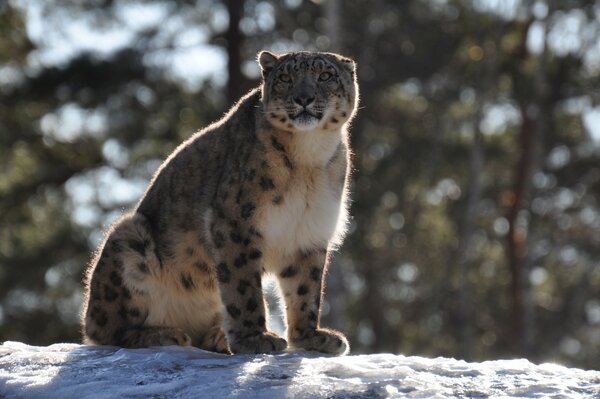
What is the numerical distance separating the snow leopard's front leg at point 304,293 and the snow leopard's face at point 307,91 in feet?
2.77

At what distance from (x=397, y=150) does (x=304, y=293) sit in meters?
18.6

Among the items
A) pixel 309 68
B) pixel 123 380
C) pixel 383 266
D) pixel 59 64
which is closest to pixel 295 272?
pixel 309 68

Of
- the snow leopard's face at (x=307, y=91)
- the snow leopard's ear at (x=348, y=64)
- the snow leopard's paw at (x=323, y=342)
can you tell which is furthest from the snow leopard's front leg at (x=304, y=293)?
the snow leopard's ear at (x=348, y=64)

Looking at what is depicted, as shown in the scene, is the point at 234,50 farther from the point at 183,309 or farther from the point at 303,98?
the point at 303,98

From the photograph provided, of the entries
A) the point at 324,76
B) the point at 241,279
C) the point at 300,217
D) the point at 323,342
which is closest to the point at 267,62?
the point at 324,76

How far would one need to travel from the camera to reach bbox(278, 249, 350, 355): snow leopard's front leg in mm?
7434

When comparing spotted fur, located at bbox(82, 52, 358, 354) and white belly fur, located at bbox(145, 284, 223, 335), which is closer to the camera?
spotted fur, located at bbox(82, 52, 358, 354)

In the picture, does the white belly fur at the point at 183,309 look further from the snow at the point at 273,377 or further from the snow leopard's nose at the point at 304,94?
the snow leopard's nose at the point at 304,94

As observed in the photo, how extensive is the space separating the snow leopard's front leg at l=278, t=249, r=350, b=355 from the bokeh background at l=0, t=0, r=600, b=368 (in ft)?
41.9

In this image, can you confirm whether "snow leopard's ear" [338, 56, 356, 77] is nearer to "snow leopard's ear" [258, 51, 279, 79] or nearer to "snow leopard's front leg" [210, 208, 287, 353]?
"snow leopard's ear" [258, 51, 279, 79]

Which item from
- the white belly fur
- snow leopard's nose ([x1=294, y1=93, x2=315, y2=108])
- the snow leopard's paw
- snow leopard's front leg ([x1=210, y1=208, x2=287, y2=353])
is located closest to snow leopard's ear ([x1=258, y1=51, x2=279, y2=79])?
snow leopard's nose ([x1=294, y1=93, x2=315, y2=108])

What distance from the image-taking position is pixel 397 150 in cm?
2591

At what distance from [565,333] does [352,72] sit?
21771 mm

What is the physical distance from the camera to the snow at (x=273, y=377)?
17.9ft
